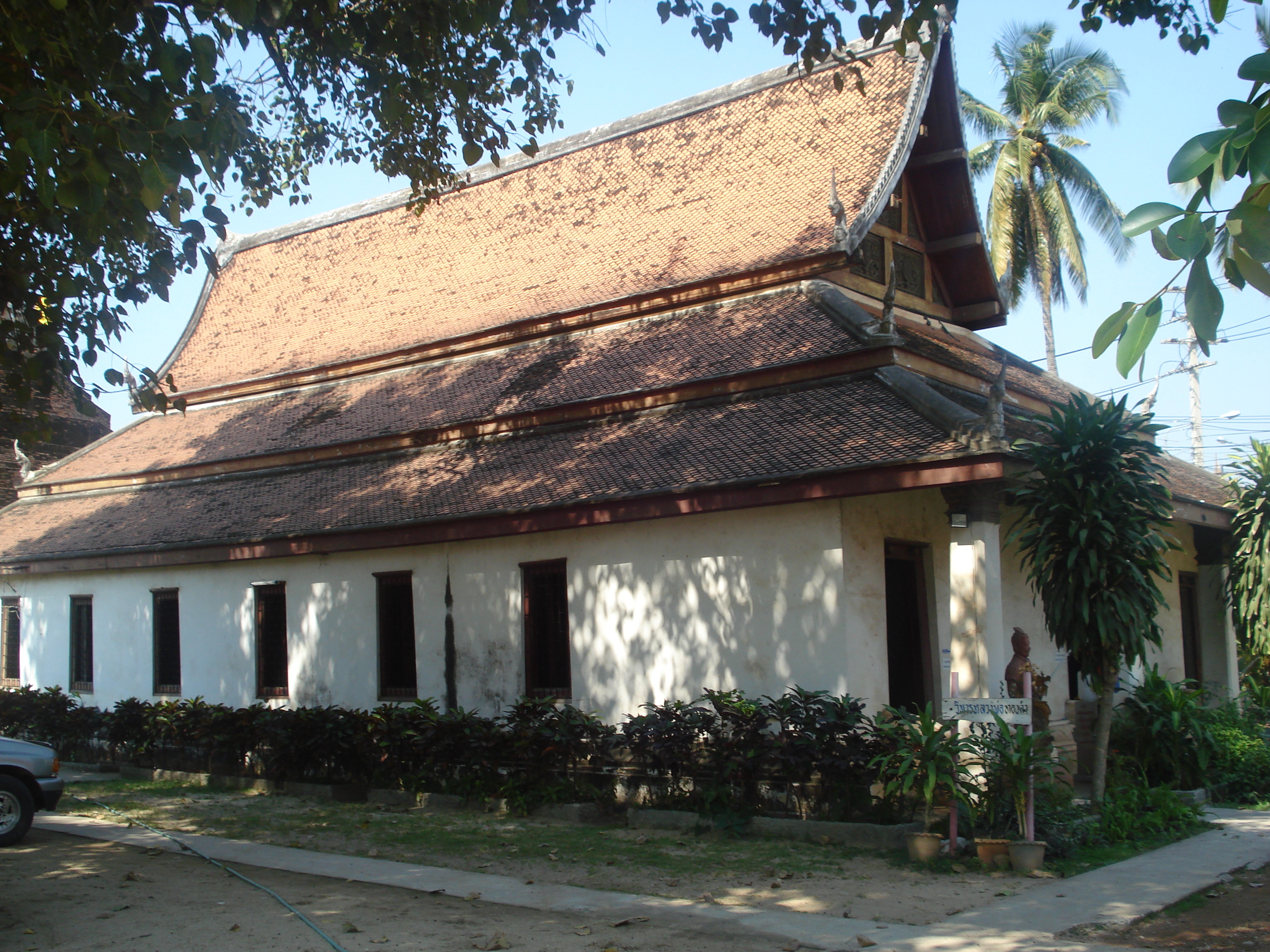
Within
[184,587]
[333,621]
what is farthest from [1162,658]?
[184,587]

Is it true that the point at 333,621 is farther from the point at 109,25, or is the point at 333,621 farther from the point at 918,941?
the point at 918,941

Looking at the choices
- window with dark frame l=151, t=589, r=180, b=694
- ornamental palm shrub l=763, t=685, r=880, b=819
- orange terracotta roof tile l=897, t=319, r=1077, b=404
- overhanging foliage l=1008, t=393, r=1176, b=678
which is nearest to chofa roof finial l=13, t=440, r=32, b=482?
window with dark frame l=151, t=589, r=180, b=694

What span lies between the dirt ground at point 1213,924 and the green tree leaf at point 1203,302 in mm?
5873

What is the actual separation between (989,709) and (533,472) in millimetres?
6901

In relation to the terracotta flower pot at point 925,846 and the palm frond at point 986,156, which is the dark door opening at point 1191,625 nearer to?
the terracotta flower pot at point 925,846

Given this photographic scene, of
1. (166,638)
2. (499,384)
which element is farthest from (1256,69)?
(166,638)

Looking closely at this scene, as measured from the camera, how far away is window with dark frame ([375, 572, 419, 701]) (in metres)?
15.1

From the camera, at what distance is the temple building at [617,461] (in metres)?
11.7

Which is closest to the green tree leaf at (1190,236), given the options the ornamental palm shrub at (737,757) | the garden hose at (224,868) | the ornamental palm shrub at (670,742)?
the garden hose at (224,868)

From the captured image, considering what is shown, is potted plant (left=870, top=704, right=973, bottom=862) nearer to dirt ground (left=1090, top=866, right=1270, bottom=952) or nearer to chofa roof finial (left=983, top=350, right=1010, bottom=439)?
dirt ground (left=1090, top=866, right=1270, bottom=952)

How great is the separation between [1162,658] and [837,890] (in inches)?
395

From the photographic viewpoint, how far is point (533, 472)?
46.8 feet

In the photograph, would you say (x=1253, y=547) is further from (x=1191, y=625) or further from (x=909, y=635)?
(x=909, y=635)

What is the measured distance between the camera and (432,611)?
14727 mm
